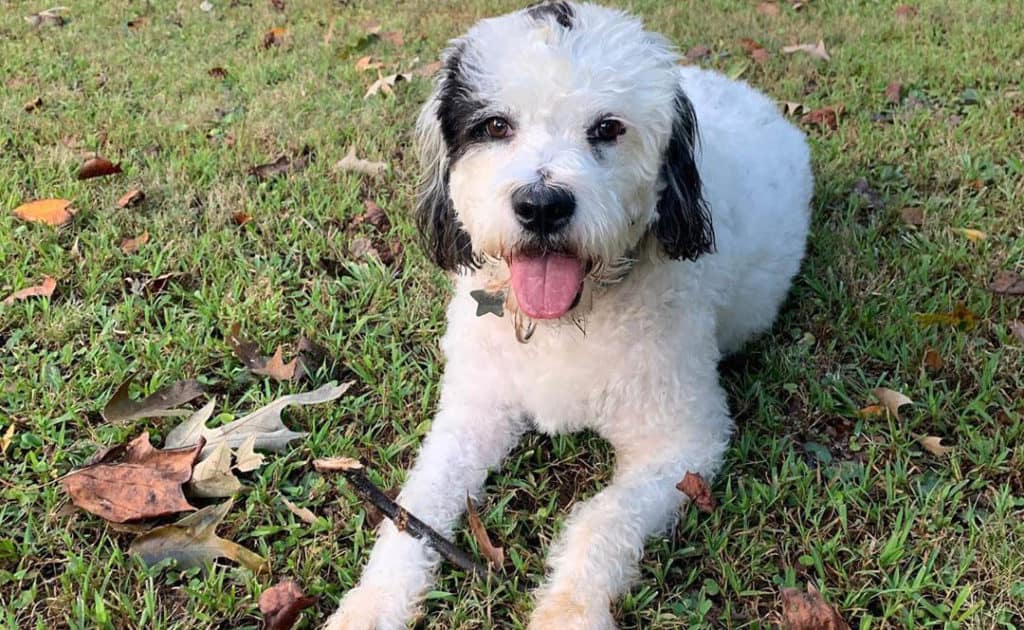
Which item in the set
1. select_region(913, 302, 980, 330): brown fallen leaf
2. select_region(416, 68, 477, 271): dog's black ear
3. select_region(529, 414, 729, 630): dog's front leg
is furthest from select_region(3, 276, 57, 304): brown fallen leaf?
select_region(913, 302, 980, 330): brown fallen leaf

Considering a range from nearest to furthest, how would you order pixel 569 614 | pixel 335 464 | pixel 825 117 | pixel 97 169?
pixel 569 614
pixel 335 464
pixel 97 169
pixel 825 117

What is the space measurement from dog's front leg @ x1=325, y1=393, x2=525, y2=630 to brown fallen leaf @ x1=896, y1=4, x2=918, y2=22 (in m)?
5.70

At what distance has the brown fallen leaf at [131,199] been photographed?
173 inches

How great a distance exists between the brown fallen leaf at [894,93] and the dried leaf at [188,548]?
4.91 metres

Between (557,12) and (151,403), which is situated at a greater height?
(557,12)

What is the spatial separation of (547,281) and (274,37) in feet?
17.3

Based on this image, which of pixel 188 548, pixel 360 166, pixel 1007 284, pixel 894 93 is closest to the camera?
pixel 188 548

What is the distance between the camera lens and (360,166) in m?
4.82

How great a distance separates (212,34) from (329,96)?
1946mm

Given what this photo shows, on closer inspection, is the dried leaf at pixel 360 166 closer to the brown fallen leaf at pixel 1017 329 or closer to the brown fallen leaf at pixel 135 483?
the brown fallen leaf at pixel 135 483

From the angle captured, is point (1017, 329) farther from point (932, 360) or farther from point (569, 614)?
point (569, 614)

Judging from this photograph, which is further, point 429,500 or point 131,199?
point 131,199

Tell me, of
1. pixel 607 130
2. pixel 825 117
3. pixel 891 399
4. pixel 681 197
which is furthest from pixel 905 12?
pixel 607 130

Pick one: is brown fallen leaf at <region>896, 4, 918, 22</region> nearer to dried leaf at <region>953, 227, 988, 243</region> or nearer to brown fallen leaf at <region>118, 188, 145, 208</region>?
dried leaf at <region>953, 227, 988, 243</region>
